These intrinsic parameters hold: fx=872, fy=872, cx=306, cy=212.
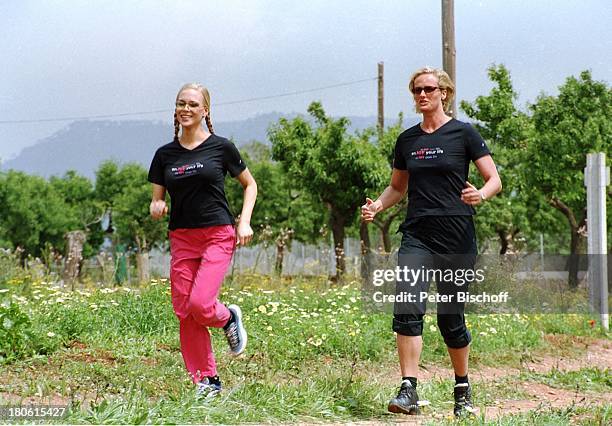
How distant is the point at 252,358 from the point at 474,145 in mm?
2435

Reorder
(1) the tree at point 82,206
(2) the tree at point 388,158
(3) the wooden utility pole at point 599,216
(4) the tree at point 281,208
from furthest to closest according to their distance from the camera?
(1) the tree at point 82,206
(4) the tree at point 281,208
(2) the tree at point 388,158
(3) the wooden utility pole at point 599,216

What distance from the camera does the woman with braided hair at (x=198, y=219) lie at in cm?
475

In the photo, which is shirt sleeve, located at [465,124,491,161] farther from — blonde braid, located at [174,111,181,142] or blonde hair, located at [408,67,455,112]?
blonde braid, located at [174,111,181,142]

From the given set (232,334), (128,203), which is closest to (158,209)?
(232,334)

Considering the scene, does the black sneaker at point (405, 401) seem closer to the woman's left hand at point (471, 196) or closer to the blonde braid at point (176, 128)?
the woman's left hand at point (471, 196)

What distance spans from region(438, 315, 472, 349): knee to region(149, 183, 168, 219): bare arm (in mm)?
1624

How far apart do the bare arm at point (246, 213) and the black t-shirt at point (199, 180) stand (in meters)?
0.10

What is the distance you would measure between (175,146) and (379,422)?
6.19 ft

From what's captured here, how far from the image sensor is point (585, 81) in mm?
21047

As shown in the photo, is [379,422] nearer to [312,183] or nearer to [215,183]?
[215,183]

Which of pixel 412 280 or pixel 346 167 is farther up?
pixel 346 167

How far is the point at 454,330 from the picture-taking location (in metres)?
4.76

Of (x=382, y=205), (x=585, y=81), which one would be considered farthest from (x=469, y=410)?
(x=585, y=81)

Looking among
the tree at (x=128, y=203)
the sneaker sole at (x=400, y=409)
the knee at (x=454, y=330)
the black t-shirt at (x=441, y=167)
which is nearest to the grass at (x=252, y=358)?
the sneaker sole at (x=400, y=409)
